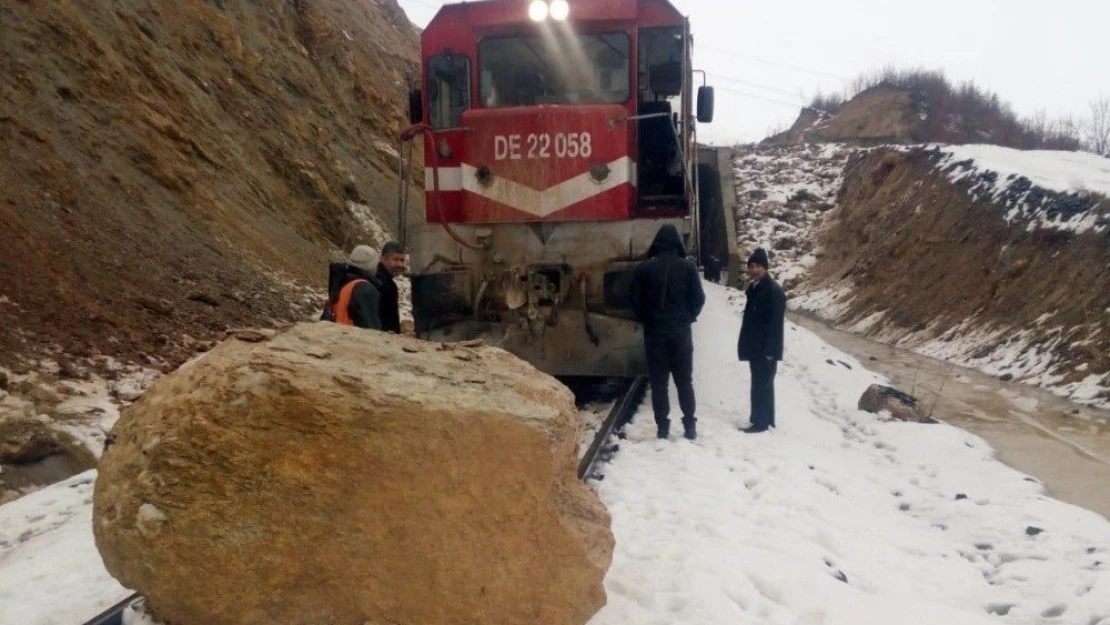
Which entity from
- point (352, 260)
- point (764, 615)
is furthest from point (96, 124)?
point (764, 615)

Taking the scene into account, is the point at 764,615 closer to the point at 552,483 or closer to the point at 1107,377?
the point at 552,483

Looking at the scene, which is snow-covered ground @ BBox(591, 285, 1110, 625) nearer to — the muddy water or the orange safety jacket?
the muddy water

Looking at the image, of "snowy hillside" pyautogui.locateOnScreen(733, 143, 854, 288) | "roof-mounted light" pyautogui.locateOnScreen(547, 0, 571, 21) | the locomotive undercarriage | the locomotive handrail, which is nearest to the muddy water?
the locomotive undercarriage

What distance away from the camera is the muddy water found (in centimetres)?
664

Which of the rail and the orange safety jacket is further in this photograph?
the rail

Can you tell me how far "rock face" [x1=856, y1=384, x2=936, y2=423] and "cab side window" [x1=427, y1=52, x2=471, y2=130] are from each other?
4.78 m

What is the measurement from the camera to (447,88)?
7.91m

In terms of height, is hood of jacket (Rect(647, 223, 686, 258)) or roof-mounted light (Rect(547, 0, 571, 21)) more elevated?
roof-mounted light (Rect(547, 0, 571, 21))

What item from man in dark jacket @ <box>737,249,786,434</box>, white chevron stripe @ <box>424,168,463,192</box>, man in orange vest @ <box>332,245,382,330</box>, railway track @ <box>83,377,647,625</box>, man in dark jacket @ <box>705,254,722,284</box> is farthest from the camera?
man in dark jacket @ <box>705,254,722,284</box>

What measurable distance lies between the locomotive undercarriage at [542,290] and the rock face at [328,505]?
158 inches

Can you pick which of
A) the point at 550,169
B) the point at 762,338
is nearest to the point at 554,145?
the point at 550,169

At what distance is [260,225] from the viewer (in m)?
13.1

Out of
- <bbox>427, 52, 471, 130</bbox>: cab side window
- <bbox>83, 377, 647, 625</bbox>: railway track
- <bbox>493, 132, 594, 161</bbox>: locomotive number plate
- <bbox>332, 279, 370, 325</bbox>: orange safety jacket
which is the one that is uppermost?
<bbox>427, 52, 471, 130</bbox>: cab side window

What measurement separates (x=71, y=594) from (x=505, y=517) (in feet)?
7.00
